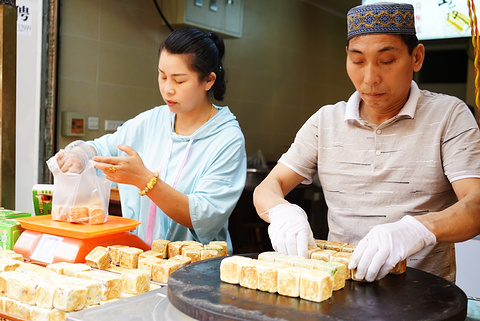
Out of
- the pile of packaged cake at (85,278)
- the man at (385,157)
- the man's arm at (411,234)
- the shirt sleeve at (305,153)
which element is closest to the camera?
the pile of packaged cake at (85,278)

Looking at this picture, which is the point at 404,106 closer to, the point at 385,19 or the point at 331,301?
the point at 385,19

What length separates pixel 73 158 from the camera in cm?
213

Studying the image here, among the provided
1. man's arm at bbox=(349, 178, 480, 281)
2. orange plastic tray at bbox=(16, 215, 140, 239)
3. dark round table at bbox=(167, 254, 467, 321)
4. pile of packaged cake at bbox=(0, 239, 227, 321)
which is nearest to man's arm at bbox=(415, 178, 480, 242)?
man's arm at bbox=(349, 178, 480, 281)

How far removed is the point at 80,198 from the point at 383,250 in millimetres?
1063

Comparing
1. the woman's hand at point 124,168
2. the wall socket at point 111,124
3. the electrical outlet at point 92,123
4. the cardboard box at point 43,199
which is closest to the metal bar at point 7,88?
the cardboard box at point 43,199

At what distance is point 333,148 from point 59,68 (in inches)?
107

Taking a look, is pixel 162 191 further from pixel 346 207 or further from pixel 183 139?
pixel 346 207

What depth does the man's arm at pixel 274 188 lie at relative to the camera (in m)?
1.87

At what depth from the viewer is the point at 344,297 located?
4.17 ft

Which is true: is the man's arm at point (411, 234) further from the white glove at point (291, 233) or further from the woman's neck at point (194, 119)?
the woman's neck at point (194, 119)

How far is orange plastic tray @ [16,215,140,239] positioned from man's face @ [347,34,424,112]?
934mm

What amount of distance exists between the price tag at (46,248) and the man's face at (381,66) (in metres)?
1.13

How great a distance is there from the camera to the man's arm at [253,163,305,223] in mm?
1866

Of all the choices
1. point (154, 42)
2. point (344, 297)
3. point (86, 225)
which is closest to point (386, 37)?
point (344, 297)
